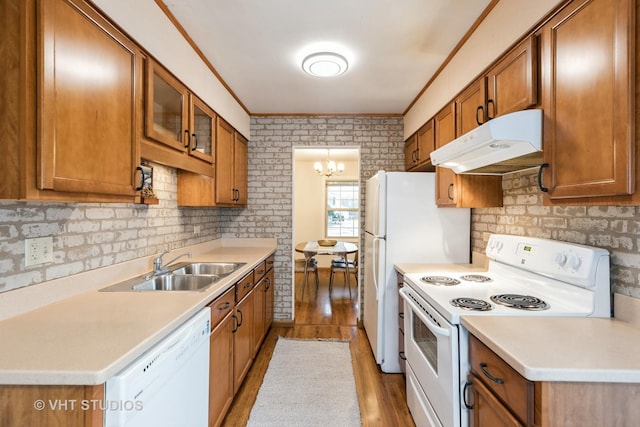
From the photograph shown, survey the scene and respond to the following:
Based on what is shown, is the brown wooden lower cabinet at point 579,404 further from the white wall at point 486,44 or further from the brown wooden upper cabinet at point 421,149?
the brown wooden upper cabinet at point 421,149

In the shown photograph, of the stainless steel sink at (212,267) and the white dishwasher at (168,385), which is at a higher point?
the stainless steel sink at (212,267)

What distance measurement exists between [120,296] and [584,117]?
2.14m

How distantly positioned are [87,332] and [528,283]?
214cm

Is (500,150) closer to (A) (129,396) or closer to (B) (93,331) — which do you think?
(A) (129,396)

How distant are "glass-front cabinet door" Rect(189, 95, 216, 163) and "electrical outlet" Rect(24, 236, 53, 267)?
38.5 inches

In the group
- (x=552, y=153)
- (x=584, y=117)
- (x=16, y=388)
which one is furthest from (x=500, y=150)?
(x=16, y=388)

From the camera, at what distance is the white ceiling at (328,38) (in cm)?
171

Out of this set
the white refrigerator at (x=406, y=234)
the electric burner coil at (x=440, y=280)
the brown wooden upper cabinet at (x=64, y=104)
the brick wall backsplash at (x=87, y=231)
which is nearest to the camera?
the brown wooden upper cabinet at (x=64, y=104)

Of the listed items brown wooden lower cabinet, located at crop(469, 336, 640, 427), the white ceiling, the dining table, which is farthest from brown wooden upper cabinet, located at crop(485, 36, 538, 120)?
the dining table

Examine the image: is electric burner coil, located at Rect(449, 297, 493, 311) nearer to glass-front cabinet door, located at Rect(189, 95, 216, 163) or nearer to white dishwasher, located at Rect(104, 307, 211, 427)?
white dishwasher, located at Rect(104, 307, 211, 427)

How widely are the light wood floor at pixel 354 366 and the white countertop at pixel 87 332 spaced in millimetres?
1100

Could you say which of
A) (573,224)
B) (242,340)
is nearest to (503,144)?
(573,224)
